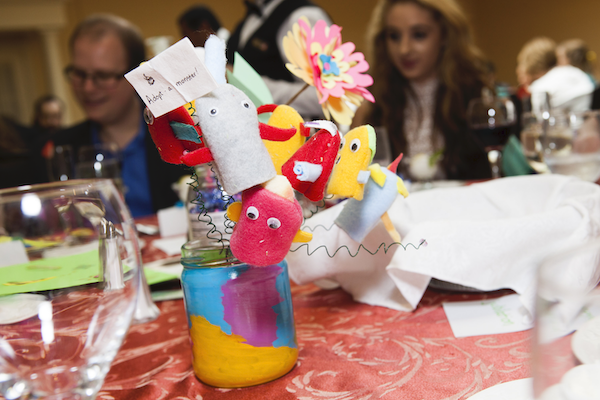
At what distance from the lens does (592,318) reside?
0.55 feet

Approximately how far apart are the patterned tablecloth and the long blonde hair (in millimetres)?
1290

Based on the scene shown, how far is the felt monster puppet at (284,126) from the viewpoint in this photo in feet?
1.28

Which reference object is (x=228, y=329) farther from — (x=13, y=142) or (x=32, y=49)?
(x=32, y=49)

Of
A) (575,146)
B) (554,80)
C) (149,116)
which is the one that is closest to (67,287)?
(149,116)

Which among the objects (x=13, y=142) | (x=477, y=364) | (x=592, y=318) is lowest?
(x=477, y=364)

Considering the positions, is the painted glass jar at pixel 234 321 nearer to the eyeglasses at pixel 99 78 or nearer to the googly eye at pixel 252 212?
the googly eye at pixel 252 212

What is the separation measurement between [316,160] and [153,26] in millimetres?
6230

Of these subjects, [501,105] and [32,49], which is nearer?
[501,105]

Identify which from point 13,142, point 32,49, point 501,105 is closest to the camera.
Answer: point 501,105

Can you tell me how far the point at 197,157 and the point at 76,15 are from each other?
6452 mm

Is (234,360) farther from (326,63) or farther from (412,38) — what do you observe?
(412,38)

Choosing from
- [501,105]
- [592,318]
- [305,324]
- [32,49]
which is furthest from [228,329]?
[32,49]

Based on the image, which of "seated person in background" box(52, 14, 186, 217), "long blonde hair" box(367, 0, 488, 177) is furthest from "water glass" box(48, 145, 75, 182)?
"long blonde hair" box(367, 0, 488, 177)

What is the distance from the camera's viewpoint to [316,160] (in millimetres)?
360
